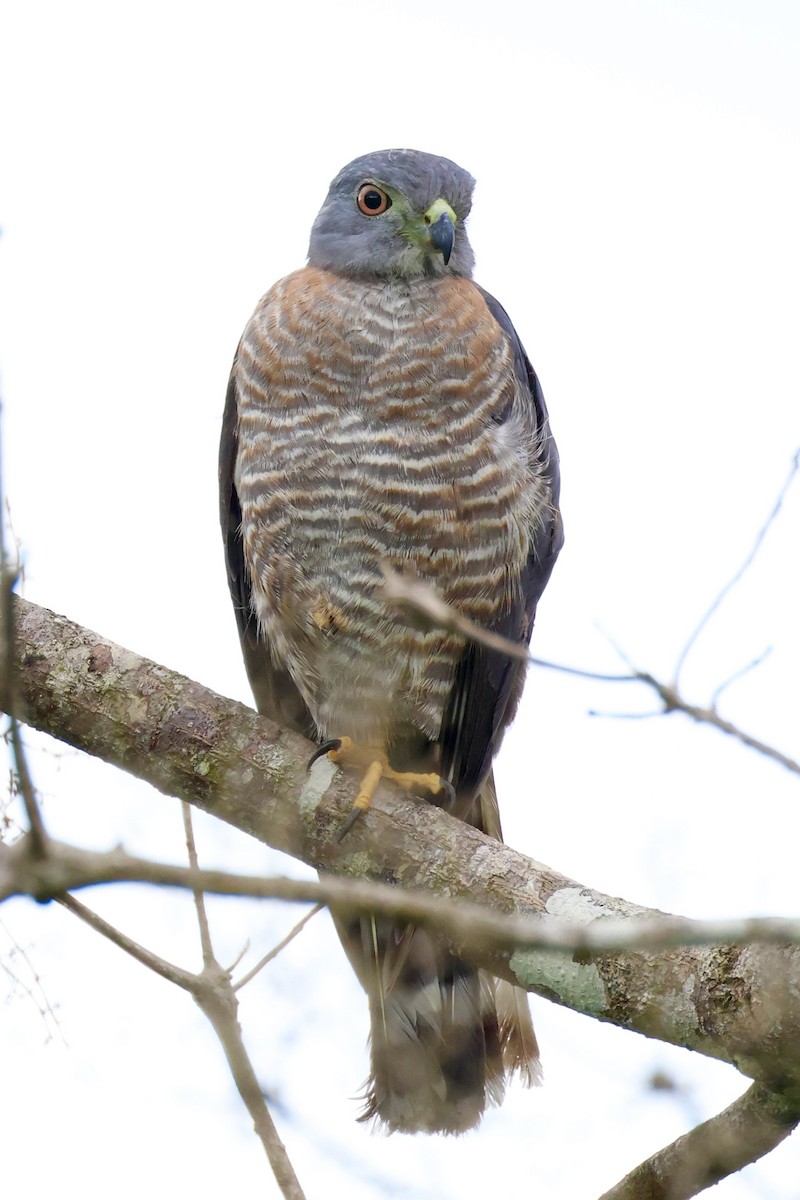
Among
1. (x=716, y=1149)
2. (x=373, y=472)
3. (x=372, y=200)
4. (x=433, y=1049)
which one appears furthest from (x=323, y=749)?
(x=372, y=200)

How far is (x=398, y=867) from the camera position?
370 centimetres

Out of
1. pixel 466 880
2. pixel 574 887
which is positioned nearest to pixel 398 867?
pixel 466 880

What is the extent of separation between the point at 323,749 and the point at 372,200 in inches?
92.7

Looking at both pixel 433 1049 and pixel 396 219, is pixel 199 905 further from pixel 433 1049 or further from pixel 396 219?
pixel 396 219

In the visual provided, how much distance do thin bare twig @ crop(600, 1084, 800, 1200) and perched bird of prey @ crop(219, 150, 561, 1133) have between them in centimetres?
124

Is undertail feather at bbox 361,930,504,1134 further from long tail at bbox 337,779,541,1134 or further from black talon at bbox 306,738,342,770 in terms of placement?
black talon at bbox 306,738,342,770

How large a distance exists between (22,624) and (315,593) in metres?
1.02

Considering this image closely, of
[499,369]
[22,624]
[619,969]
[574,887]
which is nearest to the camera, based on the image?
[619,969]

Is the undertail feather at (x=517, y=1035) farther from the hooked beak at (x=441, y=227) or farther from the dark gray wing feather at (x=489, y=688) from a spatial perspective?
the hooked beak at (x=441, y=227)

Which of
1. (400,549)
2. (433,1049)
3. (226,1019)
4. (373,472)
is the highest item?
(373,472)

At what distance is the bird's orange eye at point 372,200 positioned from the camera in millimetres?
5094

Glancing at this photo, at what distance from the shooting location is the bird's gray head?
495 cm

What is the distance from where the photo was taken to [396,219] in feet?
16.6

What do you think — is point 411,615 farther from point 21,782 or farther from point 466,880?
point 21,782
